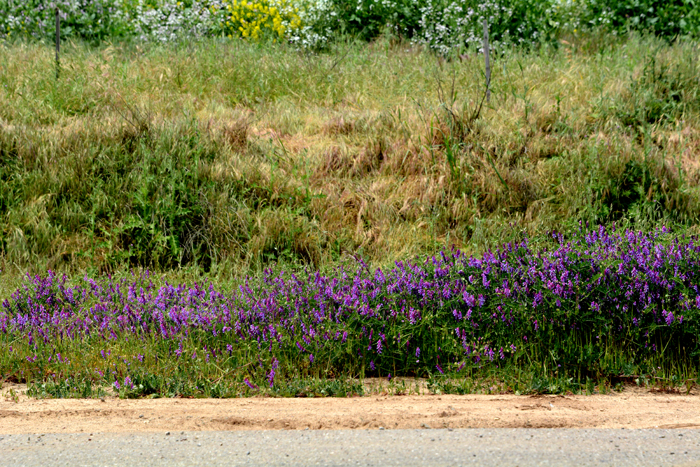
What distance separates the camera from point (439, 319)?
434 cm

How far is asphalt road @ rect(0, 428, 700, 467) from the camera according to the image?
9.70 feet

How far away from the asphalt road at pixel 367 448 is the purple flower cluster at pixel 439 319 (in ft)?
2.58

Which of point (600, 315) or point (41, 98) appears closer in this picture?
point (600, 315)

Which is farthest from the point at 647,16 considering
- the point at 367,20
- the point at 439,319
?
the point at 439,319

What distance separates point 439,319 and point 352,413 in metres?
1.02

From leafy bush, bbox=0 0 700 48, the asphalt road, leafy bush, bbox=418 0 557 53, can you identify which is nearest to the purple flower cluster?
A: the asphalt road

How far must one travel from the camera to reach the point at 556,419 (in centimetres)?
346

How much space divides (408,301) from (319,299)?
562 mm

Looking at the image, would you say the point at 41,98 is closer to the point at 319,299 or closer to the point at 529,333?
the point at 319,299

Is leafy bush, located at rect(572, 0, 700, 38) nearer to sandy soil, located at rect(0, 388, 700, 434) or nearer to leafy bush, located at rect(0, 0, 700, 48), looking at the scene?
→ leafy bush, located at rect(0, 0, 700, 48)

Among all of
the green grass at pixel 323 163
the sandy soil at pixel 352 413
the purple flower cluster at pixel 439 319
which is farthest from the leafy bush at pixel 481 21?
the sandy soil at pixel 352 413

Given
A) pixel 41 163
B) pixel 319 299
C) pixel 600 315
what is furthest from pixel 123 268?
pixel 600 315

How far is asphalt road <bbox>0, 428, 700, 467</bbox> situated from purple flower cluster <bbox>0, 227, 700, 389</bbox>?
0.79 metres

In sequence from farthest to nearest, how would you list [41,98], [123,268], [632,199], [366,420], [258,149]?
[41,98] < [258,149] < [632,199] < [123,268] < [366,420]
